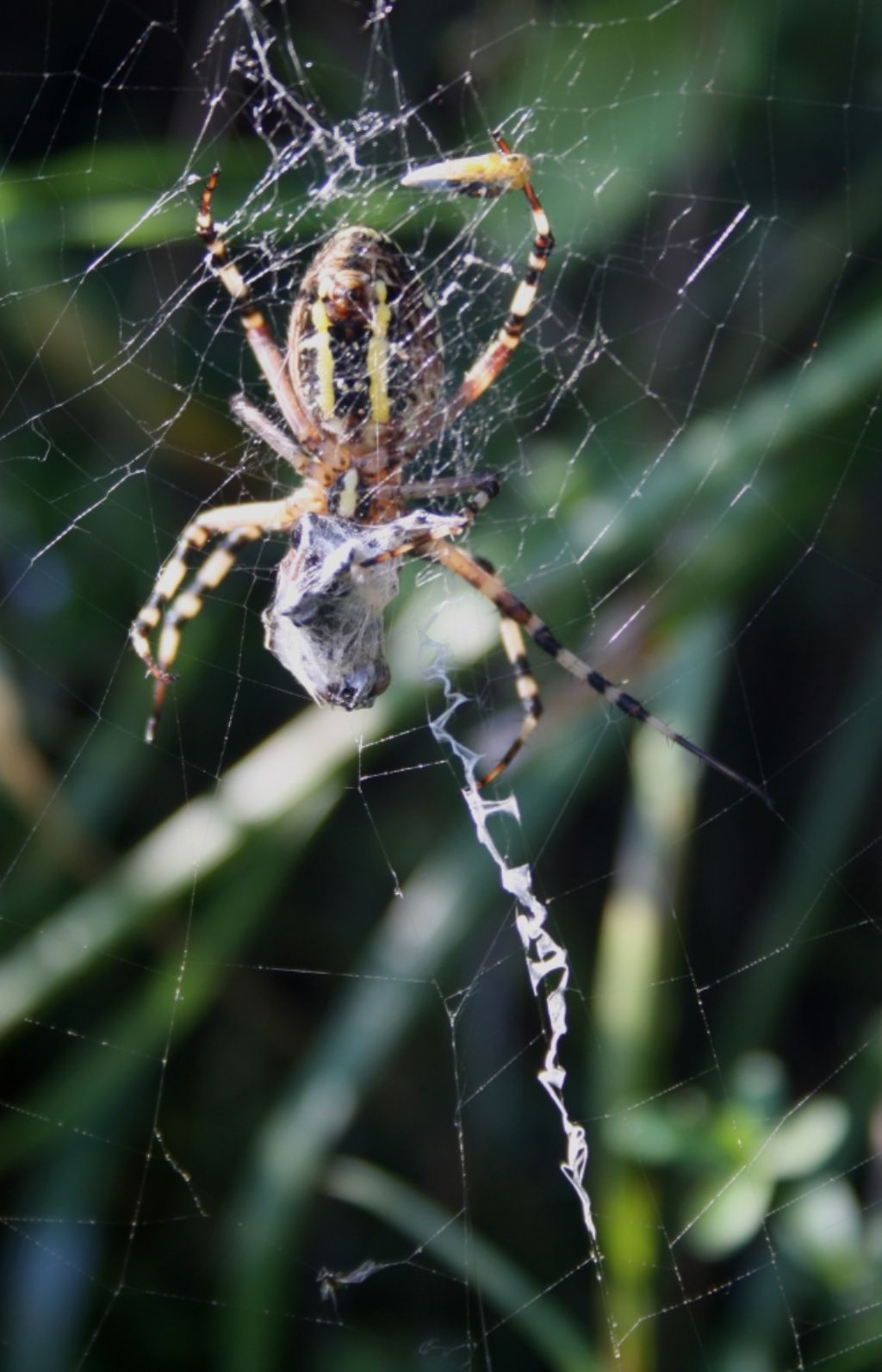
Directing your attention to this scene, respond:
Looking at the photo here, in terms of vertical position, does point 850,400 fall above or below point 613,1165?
above

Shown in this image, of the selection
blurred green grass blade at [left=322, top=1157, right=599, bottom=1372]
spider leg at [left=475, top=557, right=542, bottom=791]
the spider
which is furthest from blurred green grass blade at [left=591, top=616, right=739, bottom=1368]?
spider leg at [left=475, top=557, right=542, bottom=791]

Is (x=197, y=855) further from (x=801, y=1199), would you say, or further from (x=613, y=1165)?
(x=801, y=1199)

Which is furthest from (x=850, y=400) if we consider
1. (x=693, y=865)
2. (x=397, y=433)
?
(x=693, y=865)

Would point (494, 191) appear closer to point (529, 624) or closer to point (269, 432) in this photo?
point (269, 432)

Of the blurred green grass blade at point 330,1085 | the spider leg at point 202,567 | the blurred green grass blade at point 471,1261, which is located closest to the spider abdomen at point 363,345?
the spider leg at point 202,567

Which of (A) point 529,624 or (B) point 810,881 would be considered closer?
(A) point 529,624

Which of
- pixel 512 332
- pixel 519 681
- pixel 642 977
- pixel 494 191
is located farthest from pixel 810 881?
pixel 494 191

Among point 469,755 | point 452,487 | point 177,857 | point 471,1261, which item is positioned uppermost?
point 452,487
